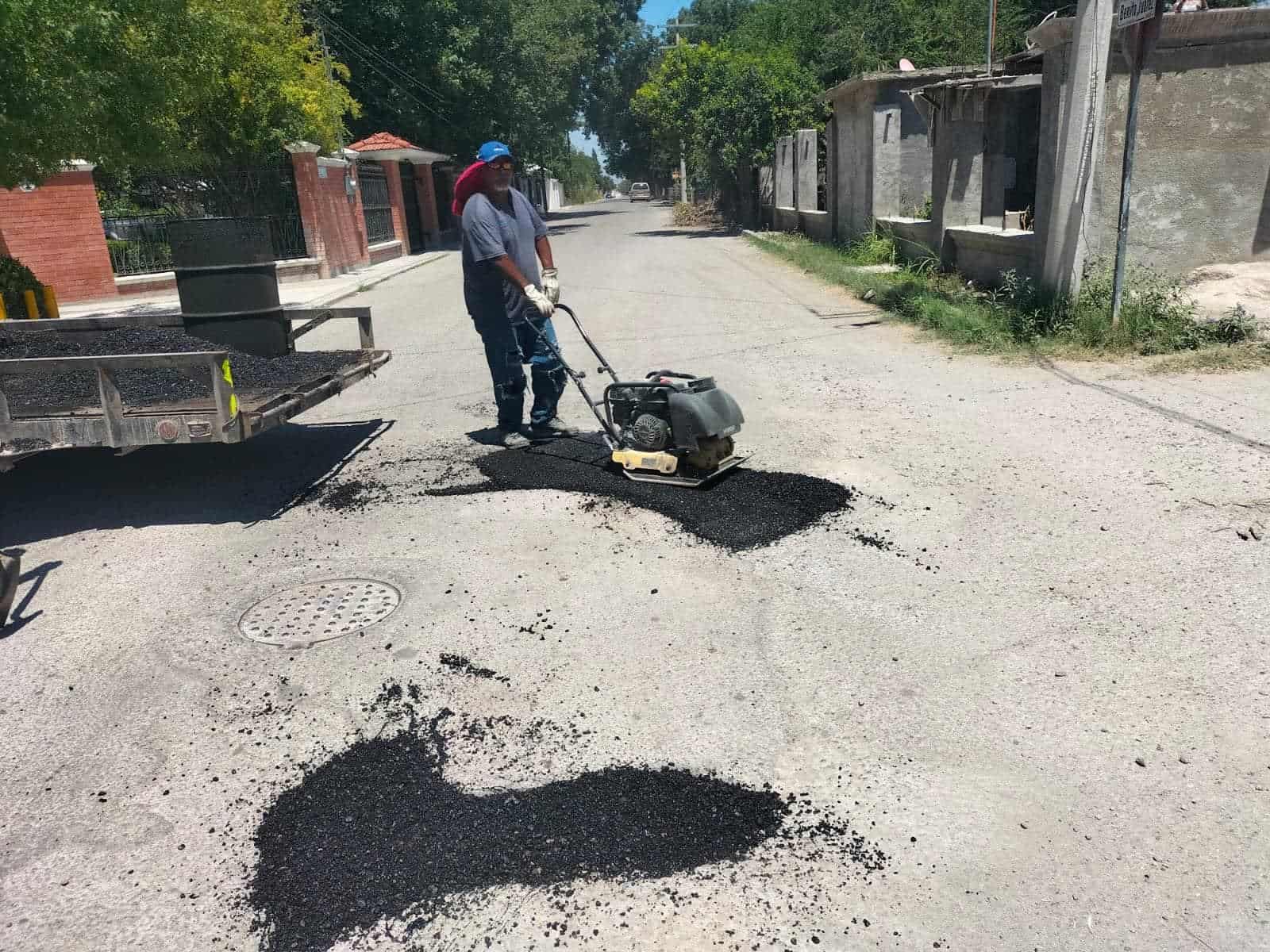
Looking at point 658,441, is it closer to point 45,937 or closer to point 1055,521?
point 1055,521

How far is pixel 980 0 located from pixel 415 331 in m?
24.4

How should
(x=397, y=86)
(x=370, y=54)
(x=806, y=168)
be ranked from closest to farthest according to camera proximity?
1. (x=806, y=168)
2. (x=370, y=54)
3. (x=397, y=86)

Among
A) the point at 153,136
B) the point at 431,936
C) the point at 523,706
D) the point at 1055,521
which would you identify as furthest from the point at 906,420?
the point at 153,136

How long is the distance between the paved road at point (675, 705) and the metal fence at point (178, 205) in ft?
47.4

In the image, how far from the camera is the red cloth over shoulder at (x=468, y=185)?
6.20 meters

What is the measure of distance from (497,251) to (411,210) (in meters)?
28.2

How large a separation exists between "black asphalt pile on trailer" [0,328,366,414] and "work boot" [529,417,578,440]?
1.39 m

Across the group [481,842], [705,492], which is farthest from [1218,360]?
[481,842]

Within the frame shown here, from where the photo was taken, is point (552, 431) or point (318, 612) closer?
point (318, 612)

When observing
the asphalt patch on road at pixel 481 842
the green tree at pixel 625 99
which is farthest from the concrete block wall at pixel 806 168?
the green tree at pixel 625 99

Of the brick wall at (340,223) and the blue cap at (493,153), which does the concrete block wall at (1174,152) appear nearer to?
the blue cap at (493,153)

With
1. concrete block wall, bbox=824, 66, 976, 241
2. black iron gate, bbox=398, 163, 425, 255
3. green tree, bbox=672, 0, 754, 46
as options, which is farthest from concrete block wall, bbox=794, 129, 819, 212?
green tree, bbox=672, 0, 754, 46

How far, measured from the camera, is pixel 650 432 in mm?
5426

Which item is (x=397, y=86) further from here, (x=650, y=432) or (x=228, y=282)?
(x=650, y=432)
